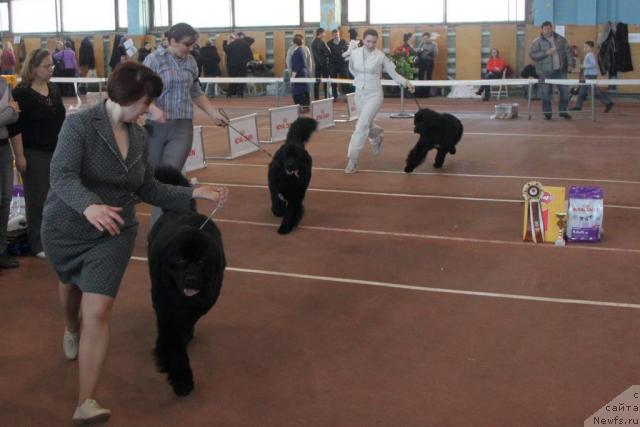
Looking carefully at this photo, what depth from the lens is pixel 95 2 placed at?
29531 mm

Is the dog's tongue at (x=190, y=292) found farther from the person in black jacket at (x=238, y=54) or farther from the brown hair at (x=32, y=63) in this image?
the person in black jacket at (x=238, y=54)

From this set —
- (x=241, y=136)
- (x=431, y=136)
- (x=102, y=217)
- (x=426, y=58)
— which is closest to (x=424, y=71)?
(x=426, y=58)

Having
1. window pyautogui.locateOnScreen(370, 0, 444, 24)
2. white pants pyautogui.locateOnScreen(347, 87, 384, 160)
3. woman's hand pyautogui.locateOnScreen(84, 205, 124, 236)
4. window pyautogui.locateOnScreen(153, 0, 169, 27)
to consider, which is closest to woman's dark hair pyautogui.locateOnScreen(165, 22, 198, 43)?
woman's hand pyautogui.locateOnScreen(84, 205, 124, 236)

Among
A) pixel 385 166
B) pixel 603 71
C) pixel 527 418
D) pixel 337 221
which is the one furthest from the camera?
pixel 603 71

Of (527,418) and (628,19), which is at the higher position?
(628,19)

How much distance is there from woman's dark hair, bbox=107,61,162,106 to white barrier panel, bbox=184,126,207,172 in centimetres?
738

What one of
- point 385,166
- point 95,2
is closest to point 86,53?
point 95,2

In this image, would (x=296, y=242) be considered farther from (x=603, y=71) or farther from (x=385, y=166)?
(x=603, y=71)

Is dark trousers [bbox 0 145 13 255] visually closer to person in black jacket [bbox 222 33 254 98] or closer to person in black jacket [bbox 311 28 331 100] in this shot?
person in black jacket [bbox 311 28 331 100]

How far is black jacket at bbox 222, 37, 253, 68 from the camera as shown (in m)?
24.3

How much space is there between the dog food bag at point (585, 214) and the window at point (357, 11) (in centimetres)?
1992

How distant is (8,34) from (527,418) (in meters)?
A: 31.6

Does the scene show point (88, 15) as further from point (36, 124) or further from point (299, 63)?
point (36, 124)

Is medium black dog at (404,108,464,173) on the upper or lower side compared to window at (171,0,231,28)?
lower
